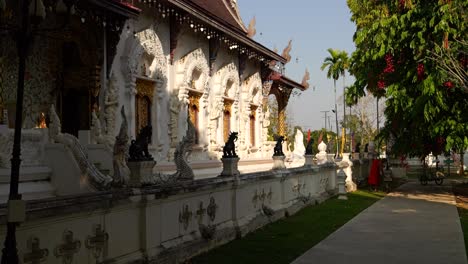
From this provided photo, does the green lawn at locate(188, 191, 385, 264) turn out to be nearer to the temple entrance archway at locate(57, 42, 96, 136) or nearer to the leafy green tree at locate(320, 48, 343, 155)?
→ the temple entrance archway at locate(57, 42, 96, 136)

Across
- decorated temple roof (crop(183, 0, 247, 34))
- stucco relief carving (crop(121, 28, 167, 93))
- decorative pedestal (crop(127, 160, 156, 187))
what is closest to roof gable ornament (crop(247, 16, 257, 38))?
decorated temple roof (crop(183, 0, 247, 34))

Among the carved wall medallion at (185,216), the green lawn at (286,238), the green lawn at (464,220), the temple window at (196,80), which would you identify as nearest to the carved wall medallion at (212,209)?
the green lawn at (286,238)

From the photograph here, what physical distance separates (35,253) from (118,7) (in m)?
7.80

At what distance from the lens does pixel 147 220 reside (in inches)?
329

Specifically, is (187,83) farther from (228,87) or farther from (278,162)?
(228,87)

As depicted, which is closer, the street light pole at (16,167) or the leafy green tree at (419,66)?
Answer: the street light pole at (16,167)

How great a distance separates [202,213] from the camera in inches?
415

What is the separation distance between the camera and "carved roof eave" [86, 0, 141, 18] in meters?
12.2

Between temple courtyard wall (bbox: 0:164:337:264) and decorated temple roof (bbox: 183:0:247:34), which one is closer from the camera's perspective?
temple courtyard wall (bbox: 0:164:337:264)

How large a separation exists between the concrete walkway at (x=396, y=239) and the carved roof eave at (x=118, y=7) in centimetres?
630

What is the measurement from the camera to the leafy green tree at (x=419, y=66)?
675 inches

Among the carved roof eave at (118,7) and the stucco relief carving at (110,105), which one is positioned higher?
the carved roof eave at (118,7)

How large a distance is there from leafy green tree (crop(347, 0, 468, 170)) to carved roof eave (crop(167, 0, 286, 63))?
3.80m

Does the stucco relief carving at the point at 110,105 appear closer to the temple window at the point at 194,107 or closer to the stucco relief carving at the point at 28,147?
the stucco relief carving at the point at 28,147
